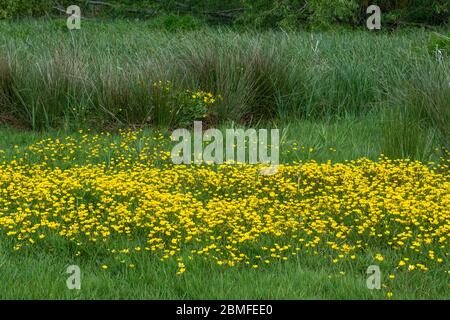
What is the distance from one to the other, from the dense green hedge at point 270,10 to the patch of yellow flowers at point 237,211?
35.0 ft

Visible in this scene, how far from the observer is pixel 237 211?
607cm

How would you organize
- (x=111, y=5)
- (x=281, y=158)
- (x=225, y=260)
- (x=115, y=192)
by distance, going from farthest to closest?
1. (x=111, y=5)
2. (x=281, y=158)
3. (x=115, y=192)
4. (x=225, y=260)

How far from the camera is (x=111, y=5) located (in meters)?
24.2

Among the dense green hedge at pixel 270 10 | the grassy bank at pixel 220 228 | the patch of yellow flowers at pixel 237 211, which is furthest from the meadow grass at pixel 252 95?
the dense green hedge at pixel 270 10

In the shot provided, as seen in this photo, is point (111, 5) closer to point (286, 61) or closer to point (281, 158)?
point (286, 61)

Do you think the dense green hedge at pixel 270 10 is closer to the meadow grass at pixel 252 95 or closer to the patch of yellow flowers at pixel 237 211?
the meadow grass at pixel 252 95

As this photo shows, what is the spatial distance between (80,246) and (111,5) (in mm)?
19552

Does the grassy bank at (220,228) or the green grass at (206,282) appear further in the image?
the grassy bank at (220,228)

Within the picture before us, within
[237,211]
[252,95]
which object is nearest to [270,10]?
[252,95]

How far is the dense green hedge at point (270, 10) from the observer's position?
1809 cm

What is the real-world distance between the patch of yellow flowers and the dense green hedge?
420 inches

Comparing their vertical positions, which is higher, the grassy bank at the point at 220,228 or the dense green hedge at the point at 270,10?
the dense green hedge at the point at 270,10

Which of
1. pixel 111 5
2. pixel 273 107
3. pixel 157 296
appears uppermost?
pixel 111 5

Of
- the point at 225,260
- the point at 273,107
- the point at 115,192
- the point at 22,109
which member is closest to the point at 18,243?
the point at 115,192
